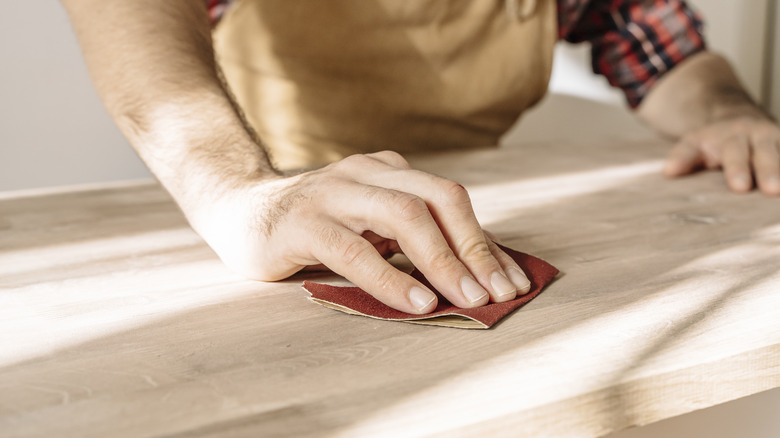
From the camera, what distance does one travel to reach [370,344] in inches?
21.4

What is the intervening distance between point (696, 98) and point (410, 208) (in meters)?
1.17

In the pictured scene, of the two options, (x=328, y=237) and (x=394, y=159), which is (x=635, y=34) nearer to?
(x=394, y=159)

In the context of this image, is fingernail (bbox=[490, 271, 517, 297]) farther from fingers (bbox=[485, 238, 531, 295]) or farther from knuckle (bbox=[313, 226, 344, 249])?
knuckle (bbox=[313, 226, 344, 249])

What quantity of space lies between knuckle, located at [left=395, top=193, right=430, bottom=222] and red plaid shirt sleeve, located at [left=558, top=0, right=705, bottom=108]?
1145 millimetres

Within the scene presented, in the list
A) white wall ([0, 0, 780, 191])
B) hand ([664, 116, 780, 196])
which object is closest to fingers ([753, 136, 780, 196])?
hand ([664, 116, 780, 196])

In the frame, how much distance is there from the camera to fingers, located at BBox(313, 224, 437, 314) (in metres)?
0.59

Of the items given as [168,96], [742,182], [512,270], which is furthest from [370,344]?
[742,182]

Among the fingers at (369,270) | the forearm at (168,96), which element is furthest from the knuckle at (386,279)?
the forearm at (168,96)

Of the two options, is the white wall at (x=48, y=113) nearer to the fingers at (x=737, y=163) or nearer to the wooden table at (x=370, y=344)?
the wooden table at (x=370, y=344)

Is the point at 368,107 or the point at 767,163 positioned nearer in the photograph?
the point at 767,163

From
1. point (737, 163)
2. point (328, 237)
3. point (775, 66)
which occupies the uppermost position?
point (328, 237)

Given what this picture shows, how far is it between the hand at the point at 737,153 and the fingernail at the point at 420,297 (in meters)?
0.71

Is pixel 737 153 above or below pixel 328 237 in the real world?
below

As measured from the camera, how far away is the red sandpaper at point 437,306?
576 mm
